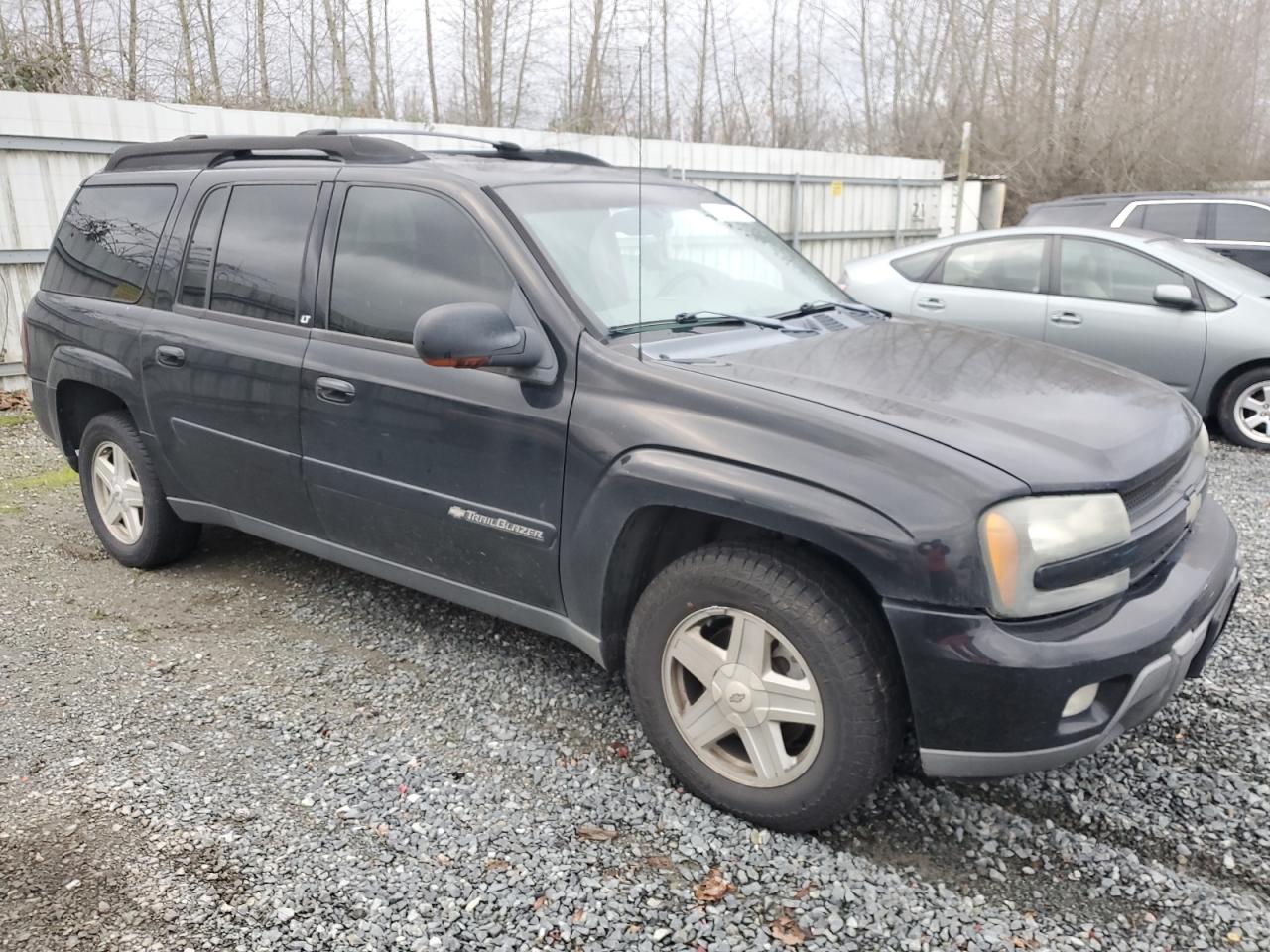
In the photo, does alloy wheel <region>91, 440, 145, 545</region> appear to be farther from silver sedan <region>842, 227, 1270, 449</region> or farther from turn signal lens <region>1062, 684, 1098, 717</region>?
silver sedan <region>842, 227, 1270, 449</region>

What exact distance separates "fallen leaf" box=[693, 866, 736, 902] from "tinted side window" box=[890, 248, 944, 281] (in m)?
6.14

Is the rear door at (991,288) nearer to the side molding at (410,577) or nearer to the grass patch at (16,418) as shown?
the side molding at (410,577)

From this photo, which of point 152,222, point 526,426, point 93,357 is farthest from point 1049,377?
point 93,357

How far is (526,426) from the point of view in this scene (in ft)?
9.80

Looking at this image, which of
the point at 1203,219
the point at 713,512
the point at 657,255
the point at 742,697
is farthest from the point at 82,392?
the point at 1203,219

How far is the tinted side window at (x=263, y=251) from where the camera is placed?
3635mm

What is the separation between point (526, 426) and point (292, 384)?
1075mm

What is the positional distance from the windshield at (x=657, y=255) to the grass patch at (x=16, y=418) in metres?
5.93

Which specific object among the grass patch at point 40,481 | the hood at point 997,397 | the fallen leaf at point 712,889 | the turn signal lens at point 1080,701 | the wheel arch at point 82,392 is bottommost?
the grass patch at point 40,481

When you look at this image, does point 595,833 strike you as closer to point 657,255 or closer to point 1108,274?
point 657,255

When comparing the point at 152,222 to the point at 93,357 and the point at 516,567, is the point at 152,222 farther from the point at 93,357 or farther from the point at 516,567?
the point at 516,567

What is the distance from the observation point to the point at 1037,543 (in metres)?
2.30

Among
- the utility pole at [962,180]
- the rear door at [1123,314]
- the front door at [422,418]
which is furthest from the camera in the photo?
the utility pole at [962,180]

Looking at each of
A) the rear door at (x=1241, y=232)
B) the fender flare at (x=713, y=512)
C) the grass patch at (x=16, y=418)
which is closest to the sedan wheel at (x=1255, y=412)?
the rear door at (x=1241, y=232)
